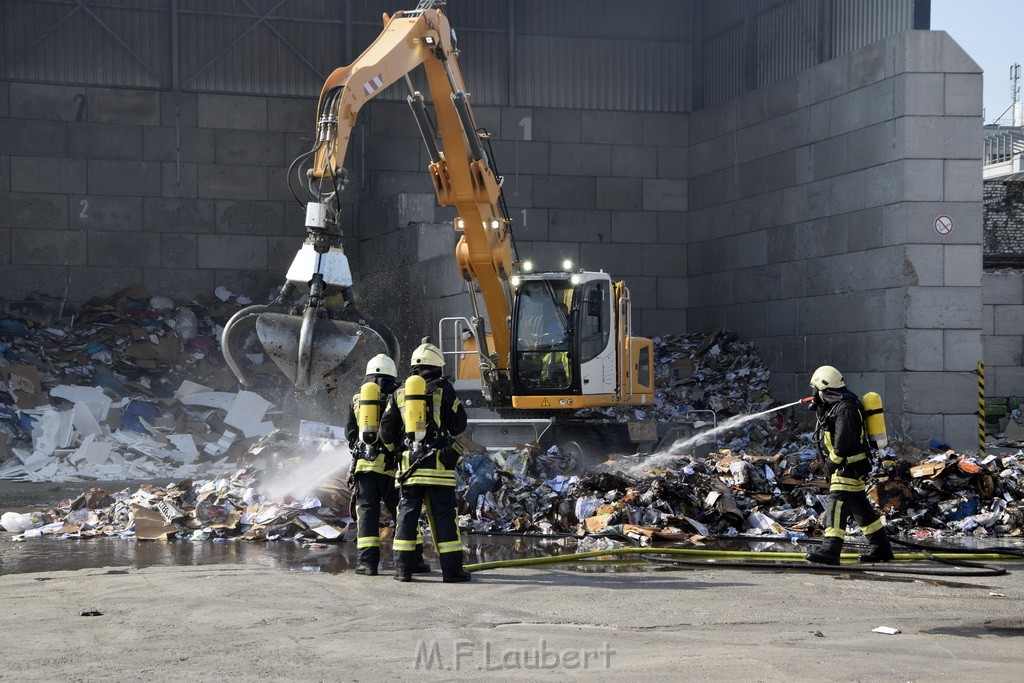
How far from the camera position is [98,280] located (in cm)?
2212

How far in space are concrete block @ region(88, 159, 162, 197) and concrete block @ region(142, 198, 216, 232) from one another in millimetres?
232

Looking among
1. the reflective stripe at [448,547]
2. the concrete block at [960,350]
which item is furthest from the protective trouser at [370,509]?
the concrete block at [960,350]

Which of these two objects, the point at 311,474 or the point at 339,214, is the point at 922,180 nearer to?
the point at 311,474

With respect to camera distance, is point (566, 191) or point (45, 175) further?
point (566, 191)

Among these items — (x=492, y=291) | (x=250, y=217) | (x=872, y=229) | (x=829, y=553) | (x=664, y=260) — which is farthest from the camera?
(x=664, y=260)

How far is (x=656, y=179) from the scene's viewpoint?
78.0ft

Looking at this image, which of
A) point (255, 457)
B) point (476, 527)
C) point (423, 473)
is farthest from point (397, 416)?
point (255, 457)

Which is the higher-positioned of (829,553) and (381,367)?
(381,367)

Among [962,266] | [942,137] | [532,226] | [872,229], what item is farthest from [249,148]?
[962,266]

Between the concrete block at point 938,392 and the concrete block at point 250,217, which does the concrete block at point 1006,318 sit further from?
the concrete block at point 250,217

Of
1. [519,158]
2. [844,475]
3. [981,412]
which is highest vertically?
[519,158]

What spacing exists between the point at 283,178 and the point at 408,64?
1018 cm

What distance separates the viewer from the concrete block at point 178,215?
73.3 feet

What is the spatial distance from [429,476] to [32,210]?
15.7 m
